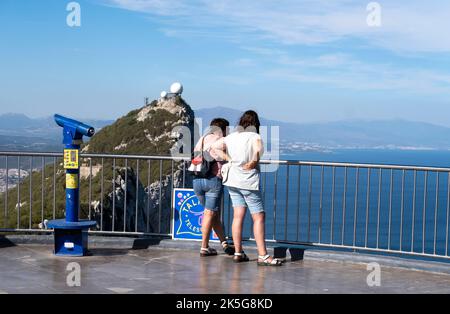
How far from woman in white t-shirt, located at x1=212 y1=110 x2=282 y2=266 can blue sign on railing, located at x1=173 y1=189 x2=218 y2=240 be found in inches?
44.7

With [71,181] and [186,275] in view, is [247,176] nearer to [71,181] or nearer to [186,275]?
[186,275]

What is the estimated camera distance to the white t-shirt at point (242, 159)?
862 cm

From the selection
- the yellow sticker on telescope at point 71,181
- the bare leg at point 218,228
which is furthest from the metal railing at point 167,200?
the yellow sticker on telescope at point 71,181

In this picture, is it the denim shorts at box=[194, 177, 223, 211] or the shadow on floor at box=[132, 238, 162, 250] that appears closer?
the denim shorts at box=[194, 177, 223, 211]

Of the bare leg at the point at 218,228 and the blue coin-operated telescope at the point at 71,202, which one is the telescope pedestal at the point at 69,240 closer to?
the blue coin-operated telescope at the point at 71,202

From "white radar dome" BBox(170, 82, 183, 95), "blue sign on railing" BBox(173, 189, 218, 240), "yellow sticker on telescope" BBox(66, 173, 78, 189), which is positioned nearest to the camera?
"yellow sticker on telescope" BBox(66, 173, 78, 189)

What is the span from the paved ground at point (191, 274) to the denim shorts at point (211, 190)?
72 centimetres

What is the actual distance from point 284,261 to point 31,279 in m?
3.24

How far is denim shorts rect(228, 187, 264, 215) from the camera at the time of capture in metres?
8.71

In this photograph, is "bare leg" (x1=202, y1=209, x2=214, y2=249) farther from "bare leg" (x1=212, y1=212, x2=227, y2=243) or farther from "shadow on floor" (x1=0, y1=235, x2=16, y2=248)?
"shadow on floor" (x1=0, y1=235, x2=16, y2=248)

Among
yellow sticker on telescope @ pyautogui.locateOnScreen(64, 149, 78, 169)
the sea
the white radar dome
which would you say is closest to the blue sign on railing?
the sea

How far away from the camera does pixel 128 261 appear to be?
29.6 feet
